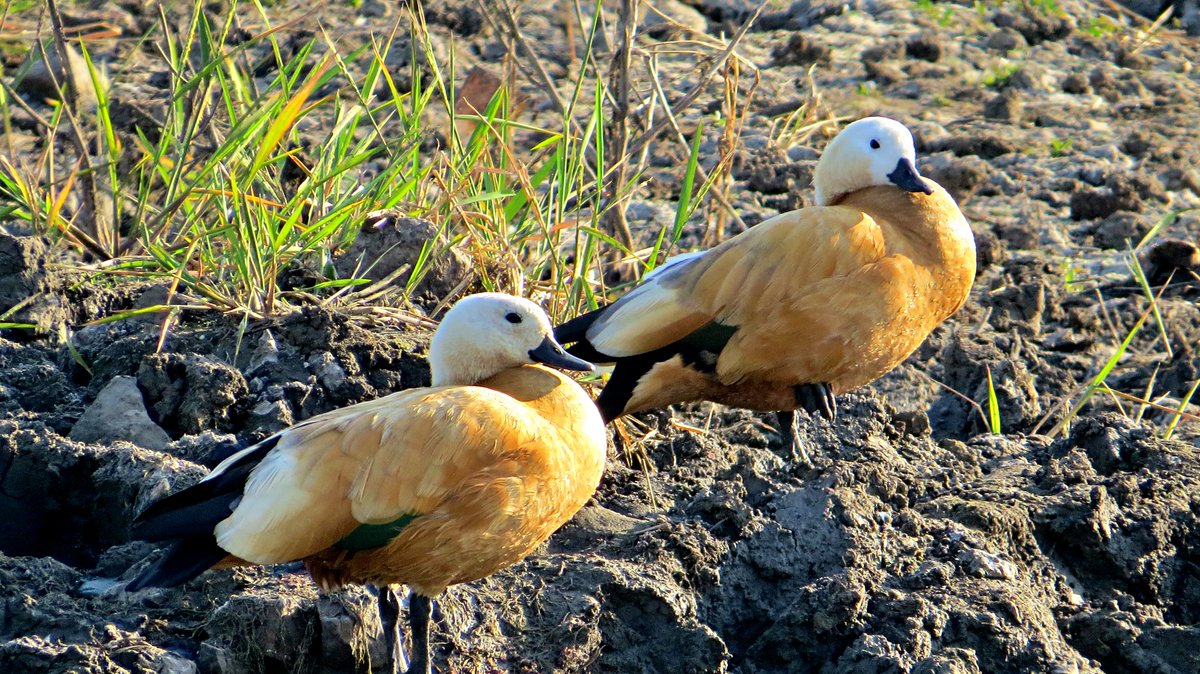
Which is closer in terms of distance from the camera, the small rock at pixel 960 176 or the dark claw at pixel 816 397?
the dark claw at pixel 816 397

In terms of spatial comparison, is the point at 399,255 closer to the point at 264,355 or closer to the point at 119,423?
the point at 264,355

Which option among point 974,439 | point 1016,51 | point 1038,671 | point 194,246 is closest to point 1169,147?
point 1016,51

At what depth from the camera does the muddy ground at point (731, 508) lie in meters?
4.37

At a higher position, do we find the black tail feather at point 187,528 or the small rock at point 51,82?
the black tail feather at point 187,528

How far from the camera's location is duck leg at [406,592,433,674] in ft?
13.8

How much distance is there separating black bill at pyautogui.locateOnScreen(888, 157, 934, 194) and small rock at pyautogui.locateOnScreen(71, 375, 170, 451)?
109 inches

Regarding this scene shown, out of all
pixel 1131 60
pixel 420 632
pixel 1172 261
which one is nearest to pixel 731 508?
pixel 420 632

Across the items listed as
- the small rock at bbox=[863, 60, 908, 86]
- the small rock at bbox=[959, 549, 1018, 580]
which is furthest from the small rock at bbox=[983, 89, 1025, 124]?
the small rock at bbox=[959, 549, 1018, 580]

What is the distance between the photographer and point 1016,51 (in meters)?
→ 10.2

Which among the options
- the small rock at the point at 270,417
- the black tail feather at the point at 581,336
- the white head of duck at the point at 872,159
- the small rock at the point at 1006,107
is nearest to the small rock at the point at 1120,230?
the small rock at the point at 1006,107

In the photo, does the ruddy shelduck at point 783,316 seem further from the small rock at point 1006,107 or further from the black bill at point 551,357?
the small rock at point 1006,107

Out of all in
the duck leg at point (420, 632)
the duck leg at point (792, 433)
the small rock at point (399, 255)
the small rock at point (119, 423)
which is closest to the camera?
the duck leg at point (420, 632)

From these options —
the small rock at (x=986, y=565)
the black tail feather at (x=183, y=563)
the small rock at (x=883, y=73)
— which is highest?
the black tail feather at (x=183, y=563)

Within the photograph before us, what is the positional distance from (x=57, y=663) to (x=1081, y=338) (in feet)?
15.3
